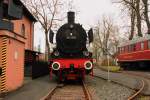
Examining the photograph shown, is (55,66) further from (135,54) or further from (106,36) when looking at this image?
(106,36)

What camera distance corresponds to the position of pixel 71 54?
23375 mm

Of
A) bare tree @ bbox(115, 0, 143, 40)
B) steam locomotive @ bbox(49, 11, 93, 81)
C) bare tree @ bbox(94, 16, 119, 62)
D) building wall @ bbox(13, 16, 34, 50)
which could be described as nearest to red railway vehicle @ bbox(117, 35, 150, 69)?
bare tree @ bbox(115, 0, 143, 40)

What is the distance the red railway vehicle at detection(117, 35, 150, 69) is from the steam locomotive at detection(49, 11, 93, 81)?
12.2 meters

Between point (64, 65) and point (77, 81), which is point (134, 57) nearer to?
point (77, 81)

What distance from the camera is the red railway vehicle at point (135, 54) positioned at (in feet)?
115

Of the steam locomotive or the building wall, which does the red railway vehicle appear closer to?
the building wall

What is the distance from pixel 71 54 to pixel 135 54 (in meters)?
16.5

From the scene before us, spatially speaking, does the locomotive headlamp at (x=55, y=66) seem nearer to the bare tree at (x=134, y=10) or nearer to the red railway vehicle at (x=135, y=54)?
the red railway vehicle at (x=135, y=54)

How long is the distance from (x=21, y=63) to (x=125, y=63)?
83.4ft

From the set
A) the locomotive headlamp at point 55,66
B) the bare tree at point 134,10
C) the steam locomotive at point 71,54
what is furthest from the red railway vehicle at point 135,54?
the locomotive headlamp at point 55,66

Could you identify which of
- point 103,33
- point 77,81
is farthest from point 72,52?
→ point 103,33

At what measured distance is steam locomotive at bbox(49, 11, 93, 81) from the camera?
2262 centimetres

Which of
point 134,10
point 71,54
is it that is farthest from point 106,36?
point 71,54

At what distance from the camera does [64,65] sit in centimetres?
2261
